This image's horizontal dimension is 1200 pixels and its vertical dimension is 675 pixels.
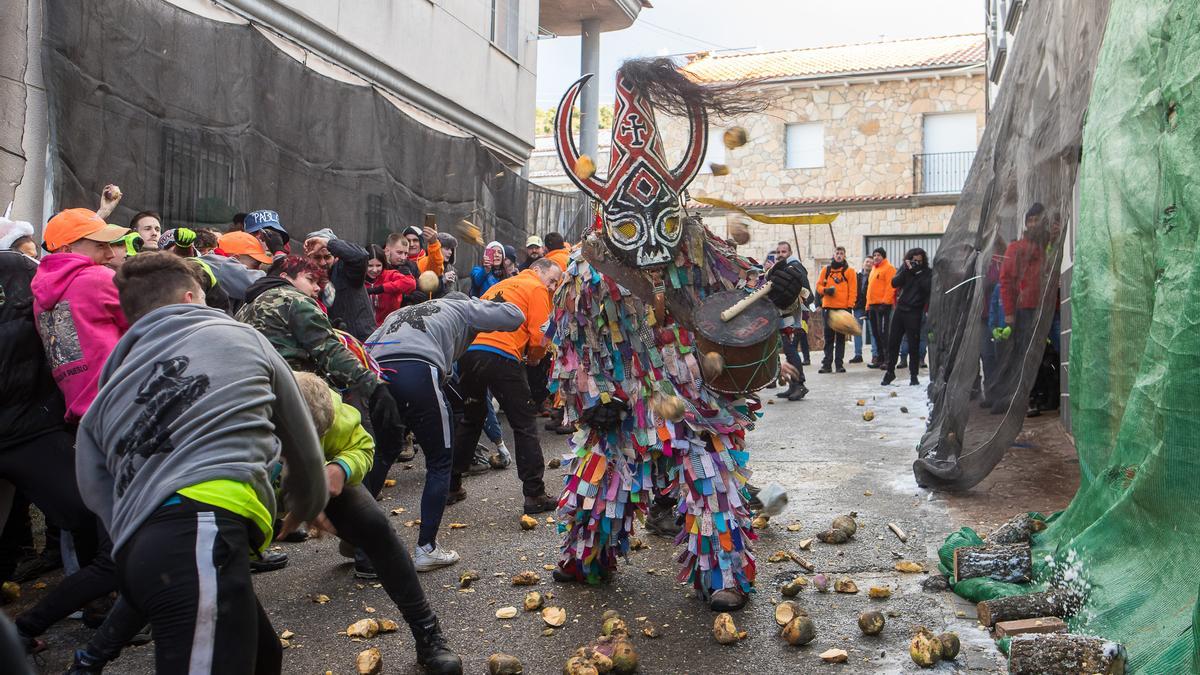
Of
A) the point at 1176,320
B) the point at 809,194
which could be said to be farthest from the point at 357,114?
the point at 809,194

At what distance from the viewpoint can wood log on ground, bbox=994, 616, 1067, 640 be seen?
4.02 metres

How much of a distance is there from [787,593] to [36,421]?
11.6ft

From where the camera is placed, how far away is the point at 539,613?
5027mm

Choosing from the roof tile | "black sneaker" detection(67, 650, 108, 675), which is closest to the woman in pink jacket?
"black sneaker" detection(67, 650, 108, 675)

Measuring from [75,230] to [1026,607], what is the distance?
464 centimetres

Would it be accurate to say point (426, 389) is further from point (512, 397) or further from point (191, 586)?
point (191, 586)

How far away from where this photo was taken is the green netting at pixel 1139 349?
12.0 feet

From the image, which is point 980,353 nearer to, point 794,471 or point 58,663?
point 794,471

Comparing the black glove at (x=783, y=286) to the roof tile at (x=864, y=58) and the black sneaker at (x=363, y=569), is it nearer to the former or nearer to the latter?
the black sneaker at (x=363, y=569)

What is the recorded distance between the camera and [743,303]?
5020 millimetres

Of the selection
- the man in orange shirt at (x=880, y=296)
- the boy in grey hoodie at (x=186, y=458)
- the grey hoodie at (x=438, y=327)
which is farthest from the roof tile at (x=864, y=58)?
the boy in grey hoodie at (x=186, y=458)

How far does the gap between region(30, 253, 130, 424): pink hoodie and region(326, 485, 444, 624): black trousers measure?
1530mm

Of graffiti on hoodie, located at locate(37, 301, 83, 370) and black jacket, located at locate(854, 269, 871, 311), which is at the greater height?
black jacket, located at locate(854, 269, 871, 311)

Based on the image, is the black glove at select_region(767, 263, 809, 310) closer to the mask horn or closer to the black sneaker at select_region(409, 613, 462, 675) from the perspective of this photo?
the mask horn
